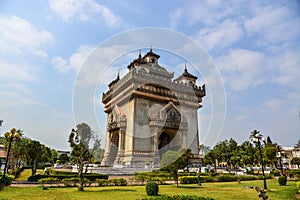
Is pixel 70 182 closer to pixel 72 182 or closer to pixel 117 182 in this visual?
pixel 72 182

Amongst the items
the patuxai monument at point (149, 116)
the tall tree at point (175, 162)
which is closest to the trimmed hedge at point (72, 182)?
the tall tree at point (175, 162)

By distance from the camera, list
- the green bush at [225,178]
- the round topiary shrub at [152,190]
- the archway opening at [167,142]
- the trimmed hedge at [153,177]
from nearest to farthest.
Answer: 1. the round topiary shrub at [152,190]
2. the trimmed hedge at [153,177]
3. the green bush at [225,178]
4. the archway opening at [167,142]

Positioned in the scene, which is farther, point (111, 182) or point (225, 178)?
point (225, 178)

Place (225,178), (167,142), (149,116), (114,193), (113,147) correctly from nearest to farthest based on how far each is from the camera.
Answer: (114,193), (225,178), (149,116), (167,142), (113,147)

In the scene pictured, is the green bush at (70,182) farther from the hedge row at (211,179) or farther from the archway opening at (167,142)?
the archway opening at (167,142)

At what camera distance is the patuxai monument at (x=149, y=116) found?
33797mm

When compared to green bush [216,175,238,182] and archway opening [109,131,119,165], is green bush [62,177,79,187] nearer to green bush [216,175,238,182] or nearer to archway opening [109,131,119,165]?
green bush [216,175,238,182]

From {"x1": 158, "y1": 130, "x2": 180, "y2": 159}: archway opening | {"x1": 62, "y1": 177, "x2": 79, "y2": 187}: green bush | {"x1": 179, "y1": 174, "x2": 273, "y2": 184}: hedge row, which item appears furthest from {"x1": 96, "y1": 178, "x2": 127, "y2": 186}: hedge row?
{"x1": 158, "y1": 130, "x2": 180, "y2": 159}: archway opening

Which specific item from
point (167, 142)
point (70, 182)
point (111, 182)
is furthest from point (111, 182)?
point (167, 142)

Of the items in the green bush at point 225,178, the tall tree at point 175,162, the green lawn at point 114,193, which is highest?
the tall tree at point 175,162

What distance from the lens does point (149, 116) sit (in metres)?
36.1

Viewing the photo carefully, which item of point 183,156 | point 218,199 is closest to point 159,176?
point 183,156

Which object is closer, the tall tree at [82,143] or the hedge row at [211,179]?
the tall tree at [82,143]

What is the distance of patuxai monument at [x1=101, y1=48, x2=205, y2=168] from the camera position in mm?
33797
